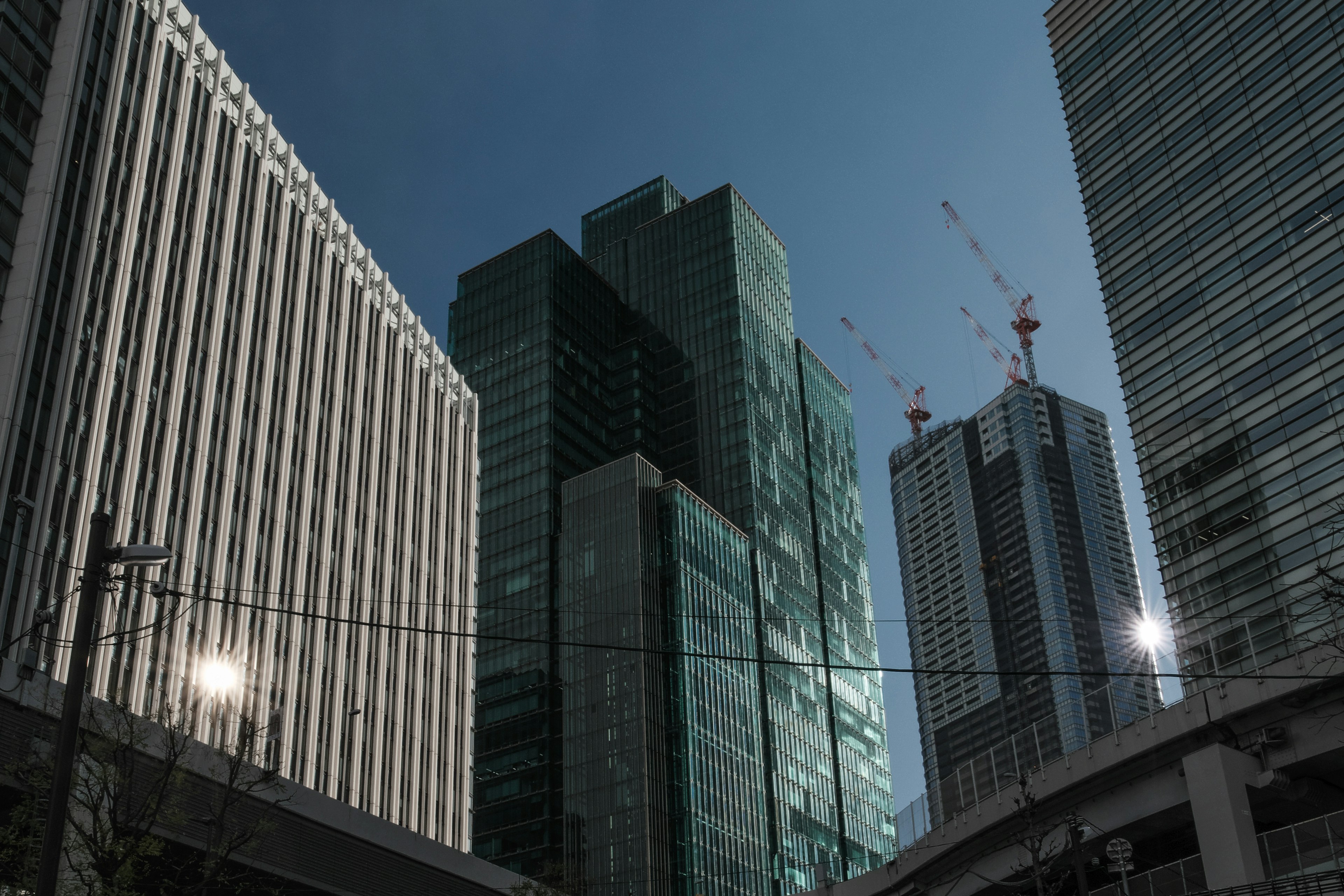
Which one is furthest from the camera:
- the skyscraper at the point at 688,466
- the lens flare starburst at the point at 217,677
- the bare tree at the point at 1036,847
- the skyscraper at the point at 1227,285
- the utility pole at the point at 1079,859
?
the skyscraper at the point at 688,466

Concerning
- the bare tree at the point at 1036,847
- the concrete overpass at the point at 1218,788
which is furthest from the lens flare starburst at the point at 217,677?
the bare tree at the point at 1036,847

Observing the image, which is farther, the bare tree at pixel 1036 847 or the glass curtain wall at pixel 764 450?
the glass curtain wall at pixel 764 450

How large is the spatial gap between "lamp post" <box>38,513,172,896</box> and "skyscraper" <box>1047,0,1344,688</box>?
67.1 m

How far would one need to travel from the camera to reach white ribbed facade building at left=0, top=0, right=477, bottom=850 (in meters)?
60.1

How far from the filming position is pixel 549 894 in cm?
4897

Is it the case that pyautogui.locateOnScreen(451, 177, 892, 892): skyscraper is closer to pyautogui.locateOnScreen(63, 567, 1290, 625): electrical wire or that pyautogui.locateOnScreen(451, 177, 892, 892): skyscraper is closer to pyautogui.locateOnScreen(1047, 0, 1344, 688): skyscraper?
pyautogui.locateOnScreen(63, 567, 1290, 625): electrical wire

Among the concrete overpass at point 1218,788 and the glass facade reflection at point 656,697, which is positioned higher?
the glass facade reflection at point 656,697

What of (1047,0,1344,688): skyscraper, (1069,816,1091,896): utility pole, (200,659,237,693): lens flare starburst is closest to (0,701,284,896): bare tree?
(1069,816,1091,896): utility pole

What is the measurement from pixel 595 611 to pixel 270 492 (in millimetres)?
45852

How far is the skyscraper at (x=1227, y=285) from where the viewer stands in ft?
274

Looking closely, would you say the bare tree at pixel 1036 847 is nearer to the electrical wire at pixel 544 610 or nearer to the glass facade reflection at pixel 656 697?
the electrical wire at pixel 544 610

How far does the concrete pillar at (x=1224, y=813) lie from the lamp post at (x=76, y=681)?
2962cm

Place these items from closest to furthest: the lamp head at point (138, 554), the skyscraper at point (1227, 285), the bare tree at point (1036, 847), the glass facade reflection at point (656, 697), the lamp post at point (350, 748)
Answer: the lamp head at point (138, 554) → the bare tree at point (1036, 847) → the lamp post at point (350, 748) → the skyscraper at point (1227, 285) → the glass facade reflection at point (656, 697)

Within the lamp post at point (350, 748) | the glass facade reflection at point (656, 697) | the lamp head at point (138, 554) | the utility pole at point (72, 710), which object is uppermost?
the glass facade reflection at point (656, 697)
